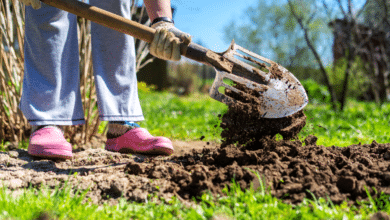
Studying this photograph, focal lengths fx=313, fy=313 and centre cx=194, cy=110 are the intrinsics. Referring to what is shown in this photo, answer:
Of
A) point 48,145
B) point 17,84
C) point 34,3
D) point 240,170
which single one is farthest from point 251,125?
point 17,84

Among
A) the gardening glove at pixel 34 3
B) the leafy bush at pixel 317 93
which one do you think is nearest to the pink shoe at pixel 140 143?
the gardening glove at pixel 34 3

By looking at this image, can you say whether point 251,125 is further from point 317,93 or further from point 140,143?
point 317,93

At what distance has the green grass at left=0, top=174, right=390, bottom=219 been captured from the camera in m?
1.15

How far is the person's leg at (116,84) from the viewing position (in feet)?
6.49

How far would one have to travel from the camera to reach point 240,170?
145 cm

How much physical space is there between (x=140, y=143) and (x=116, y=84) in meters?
0.41

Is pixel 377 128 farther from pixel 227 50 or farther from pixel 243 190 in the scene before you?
pixel 243 190

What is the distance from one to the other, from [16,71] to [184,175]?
1.99 meters

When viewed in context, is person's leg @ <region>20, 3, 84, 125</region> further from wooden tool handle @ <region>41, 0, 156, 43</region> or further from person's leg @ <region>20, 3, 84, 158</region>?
wooden tool handle @ <region>41, 0, 156, 43</region>

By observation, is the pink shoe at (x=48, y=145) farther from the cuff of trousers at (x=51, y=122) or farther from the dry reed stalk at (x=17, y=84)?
the dry reed stalk at (x=17, y=84)

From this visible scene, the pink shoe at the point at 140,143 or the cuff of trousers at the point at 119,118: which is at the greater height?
the cuff of trousers at the point at 119,118

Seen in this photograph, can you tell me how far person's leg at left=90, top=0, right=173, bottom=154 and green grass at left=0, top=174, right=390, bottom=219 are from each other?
2.25 feet

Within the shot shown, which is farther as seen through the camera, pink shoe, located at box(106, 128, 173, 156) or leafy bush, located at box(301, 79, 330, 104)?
leafy bush, located at box(301, 79, 330, 104)

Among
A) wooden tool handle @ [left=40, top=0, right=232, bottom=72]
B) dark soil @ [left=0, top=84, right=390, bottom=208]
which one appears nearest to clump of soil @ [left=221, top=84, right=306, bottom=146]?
dark soil @ [left=0, top=84, right=390, bottom=208]
